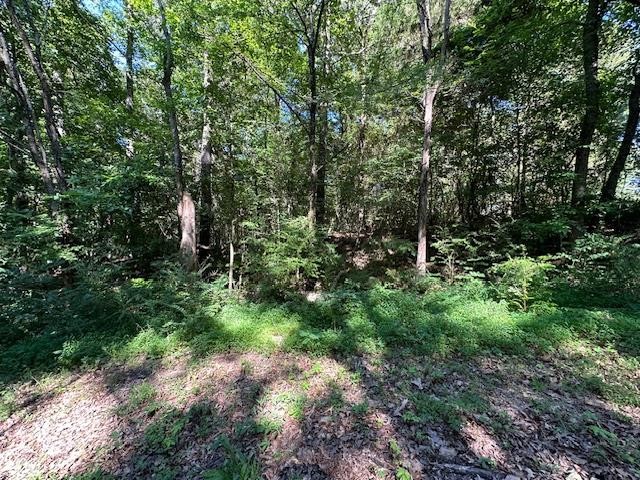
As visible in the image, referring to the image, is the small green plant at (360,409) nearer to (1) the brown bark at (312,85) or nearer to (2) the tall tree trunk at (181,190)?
(1) the brown bark at (312,85)

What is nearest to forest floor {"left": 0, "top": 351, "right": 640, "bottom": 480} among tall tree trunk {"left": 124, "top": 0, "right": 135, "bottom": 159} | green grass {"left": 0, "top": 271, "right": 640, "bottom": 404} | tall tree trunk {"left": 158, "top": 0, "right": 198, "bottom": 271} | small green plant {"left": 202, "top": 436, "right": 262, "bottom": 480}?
small green plant {"left": 202, "top": 436, "right": 262, "bottom": 480}

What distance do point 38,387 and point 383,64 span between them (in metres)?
11.4

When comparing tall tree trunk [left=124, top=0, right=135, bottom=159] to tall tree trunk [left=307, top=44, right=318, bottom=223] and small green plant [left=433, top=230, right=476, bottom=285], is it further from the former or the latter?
small green plant [left=433, top=230, right=476, bottom=285]

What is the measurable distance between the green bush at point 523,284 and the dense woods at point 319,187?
0.03 meters

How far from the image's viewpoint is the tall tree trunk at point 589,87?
605 cm

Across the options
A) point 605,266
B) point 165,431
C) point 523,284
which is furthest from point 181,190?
point 605,266

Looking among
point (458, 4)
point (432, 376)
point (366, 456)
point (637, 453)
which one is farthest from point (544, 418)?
point (458, 4)

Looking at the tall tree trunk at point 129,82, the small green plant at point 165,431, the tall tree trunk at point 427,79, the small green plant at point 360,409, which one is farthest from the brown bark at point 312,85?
→ the tall tree trunk at point 129,82

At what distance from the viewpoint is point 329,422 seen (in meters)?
2.52

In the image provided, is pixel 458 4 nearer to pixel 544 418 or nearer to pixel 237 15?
pixel 237 15

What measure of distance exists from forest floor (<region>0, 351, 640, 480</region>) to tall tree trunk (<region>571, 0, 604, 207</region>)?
5.09 metres

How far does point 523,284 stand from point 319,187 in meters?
5.91

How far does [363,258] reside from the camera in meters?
9.56

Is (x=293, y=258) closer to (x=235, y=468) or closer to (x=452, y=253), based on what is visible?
(x=452, y=253)
